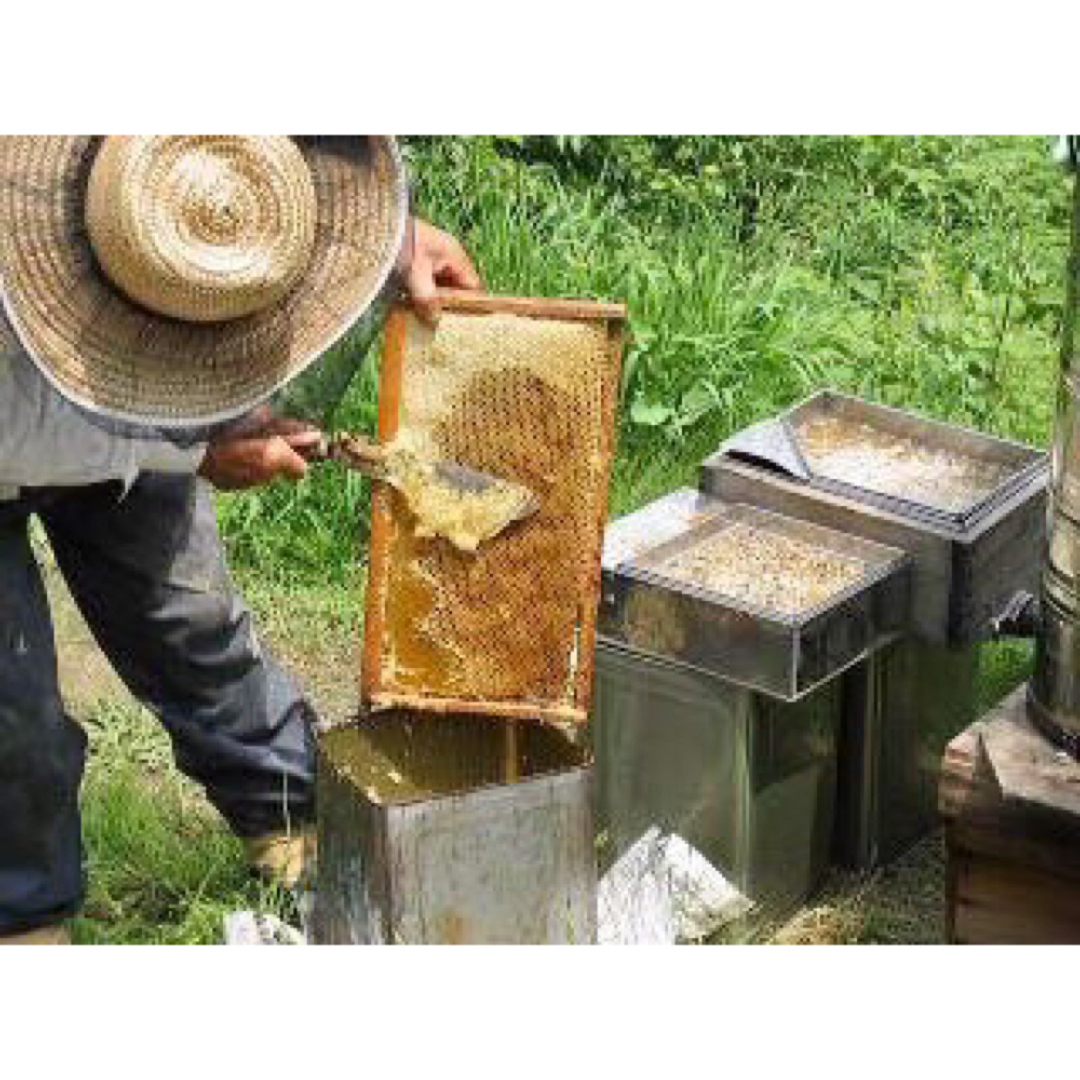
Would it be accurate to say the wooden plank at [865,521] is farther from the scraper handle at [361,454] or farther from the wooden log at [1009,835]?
the scraper handle at [361,454]

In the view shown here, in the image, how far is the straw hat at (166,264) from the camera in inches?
166

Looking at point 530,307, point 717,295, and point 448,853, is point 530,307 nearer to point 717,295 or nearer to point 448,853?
point 448,853

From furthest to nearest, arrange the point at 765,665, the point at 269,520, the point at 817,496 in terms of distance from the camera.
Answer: the point at 269,520 → the point at 817,496 → the point at 765,665

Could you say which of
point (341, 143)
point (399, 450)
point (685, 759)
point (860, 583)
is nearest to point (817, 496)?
point (860, 583)

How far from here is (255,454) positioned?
460 centimetres

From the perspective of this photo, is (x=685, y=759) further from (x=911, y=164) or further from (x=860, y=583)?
(x=911, y=164)

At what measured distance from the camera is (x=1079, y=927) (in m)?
4.47

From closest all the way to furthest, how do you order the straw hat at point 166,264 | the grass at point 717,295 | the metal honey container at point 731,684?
1. the straw hat at point 166,264
2. the metal honey container at point 731,684
3. the grass at point 717,295

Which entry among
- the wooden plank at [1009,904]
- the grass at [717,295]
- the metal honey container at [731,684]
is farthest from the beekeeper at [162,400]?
the wooden plank at [1009,904]

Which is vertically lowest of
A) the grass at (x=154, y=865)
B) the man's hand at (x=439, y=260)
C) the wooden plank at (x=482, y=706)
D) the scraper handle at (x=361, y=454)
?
the grass at (x=154, y=865)

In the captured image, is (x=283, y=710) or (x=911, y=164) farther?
(x=911, y=164)

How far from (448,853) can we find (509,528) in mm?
618

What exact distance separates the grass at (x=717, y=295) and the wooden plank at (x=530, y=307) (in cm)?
92

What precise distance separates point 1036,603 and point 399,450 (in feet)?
4.19
